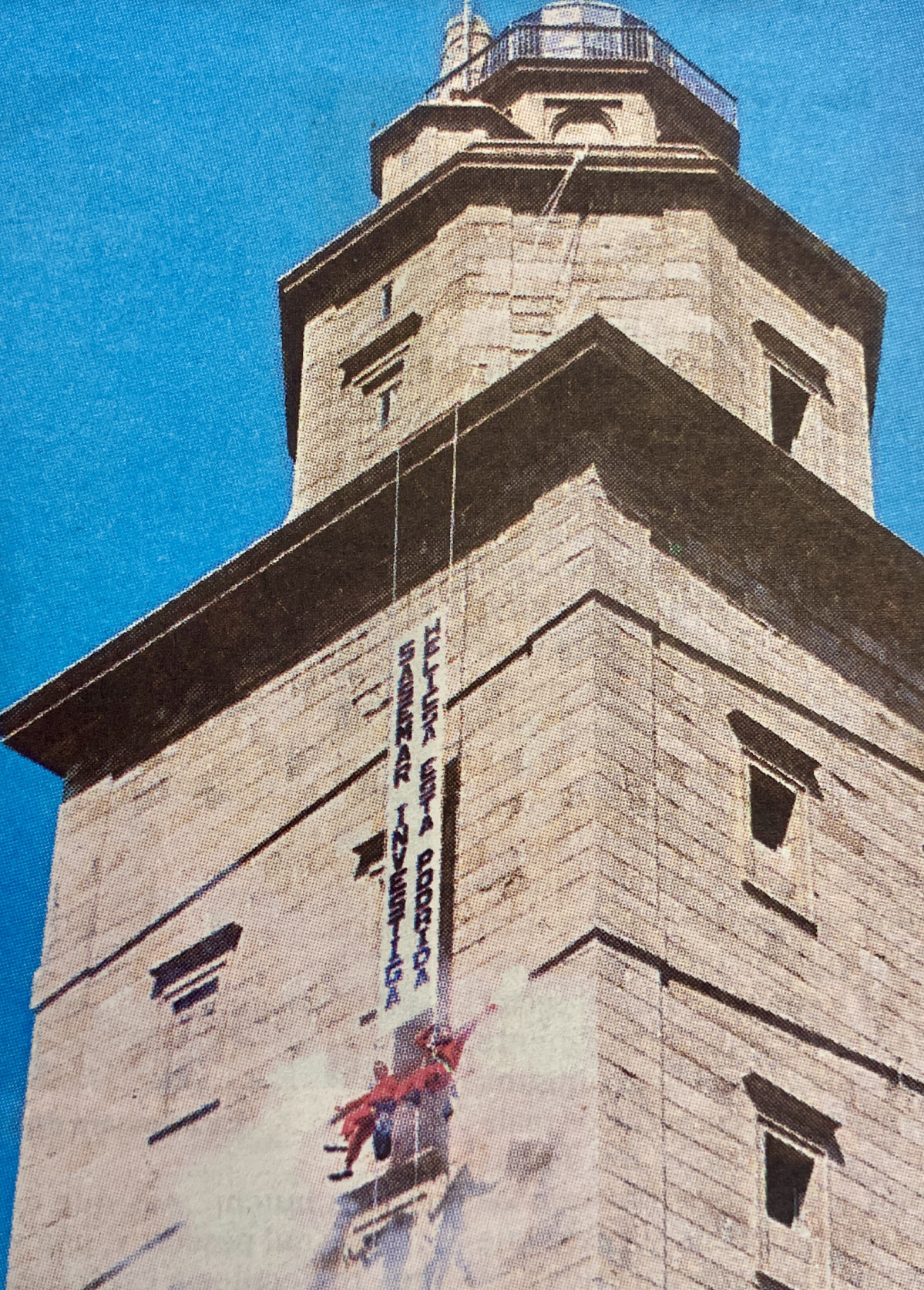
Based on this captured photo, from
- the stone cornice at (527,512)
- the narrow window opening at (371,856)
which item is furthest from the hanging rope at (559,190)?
the narrow window opening at (371,856)

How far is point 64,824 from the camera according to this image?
26.4 m

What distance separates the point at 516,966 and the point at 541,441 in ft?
18.3

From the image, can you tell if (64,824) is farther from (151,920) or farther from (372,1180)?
(372,1180)

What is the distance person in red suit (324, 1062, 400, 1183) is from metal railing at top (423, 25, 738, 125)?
1362 cm

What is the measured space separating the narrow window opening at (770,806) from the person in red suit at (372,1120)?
13.0 ft

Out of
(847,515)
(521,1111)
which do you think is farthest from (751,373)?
(521,1111)

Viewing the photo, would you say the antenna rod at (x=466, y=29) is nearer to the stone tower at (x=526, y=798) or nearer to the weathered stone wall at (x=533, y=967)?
the stone tower at (x=526, y=798)

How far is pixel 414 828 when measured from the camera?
21.8 metres

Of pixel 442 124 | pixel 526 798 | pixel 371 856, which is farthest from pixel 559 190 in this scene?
pixel 526 798

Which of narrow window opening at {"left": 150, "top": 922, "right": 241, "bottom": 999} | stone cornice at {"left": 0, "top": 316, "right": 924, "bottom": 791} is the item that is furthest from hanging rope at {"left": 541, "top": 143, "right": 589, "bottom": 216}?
narrow window opening at {"left": 150, "top": 922, "right": 241, "bottom": 999}

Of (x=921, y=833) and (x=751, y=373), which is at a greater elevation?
(x=751, y=373)

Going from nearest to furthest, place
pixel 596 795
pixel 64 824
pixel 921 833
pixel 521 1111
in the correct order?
pixel 521 1111
pixel 596 795
pixel 921 833
pixel 64 824

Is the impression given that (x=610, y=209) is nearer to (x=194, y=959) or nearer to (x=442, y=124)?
(x=442, y=124)

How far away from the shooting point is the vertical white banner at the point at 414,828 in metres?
20.8
